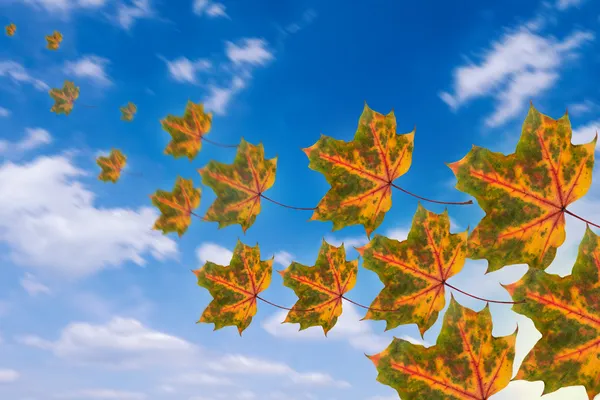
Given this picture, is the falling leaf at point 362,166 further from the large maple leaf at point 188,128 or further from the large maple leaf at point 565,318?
the large maple leaf at point 188,128

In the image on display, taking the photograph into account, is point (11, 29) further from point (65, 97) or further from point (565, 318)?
point (565, 318)

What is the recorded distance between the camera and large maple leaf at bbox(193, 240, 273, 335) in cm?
271

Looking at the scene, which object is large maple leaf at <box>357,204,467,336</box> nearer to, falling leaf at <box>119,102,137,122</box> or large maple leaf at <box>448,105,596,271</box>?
large maple leaf at <box>448,105,596,271</box>

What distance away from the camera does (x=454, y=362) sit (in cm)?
174

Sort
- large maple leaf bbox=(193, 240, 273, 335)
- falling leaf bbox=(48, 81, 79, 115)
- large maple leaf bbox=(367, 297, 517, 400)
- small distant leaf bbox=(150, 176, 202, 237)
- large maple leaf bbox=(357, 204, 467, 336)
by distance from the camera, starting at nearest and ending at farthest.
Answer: large maple leaf bbox=(367, 297, 517, 400), large maple leaf bbox=(357, 204, 467, 336), large maple leaf bbox=(193, 240, 273, 335), small distant leaf bbox=(150, 176, 202, 237), falling leaf bbox=(48, 81, 79, 115)

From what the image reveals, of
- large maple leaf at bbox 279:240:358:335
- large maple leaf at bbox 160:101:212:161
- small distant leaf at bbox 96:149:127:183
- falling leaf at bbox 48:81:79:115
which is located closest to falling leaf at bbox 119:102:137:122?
falling leaf at bbox 48:81:79:115

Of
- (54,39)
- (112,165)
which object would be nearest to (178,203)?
(112,165)

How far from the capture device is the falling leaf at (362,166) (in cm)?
213

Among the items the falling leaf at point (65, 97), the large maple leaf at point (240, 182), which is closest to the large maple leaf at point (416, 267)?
the large maple leaf at point (240, 182)

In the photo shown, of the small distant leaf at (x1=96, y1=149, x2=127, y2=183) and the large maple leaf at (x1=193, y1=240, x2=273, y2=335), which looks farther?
the small distant leaf at (x1=96, y1=149, x2=127, y2=183)

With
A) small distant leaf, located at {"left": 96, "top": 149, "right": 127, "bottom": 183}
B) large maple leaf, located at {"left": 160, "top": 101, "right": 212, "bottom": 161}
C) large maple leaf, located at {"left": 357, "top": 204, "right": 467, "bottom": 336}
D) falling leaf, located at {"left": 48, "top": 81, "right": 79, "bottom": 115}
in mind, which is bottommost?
large maple leaf, located at {"left": 357, "top": 204, "right": 467, "bottom": 336}

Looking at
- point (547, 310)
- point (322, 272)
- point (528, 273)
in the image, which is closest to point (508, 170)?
point (528, 273)

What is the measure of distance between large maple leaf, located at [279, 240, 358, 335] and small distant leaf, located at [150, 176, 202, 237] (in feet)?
3.44

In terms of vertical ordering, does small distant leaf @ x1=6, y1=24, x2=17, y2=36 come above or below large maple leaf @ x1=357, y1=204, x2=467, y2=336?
above
